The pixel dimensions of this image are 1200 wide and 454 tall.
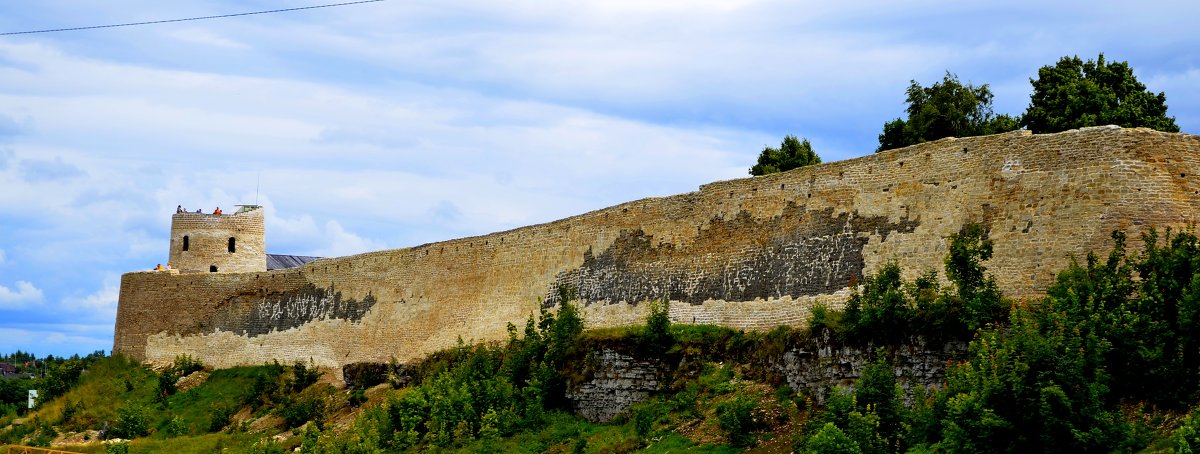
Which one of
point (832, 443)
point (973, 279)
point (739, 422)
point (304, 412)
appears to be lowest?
point (832, 443)

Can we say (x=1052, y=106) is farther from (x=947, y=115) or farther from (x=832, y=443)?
(x=832, y=443)

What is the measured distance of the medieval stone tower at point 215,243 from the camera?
155ft

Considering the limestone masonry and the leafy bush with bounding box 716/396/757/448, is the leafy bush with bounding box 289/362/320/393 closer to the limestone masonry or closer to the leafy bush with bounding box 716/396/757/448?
the limestone masonry

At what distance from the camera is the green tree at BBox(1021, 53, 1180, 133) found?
3100cm

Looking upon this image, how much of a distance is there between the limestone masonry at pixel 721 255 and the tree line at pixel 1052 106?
661 centimetres

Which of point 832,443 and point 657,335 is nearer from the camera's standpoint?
point 832,443

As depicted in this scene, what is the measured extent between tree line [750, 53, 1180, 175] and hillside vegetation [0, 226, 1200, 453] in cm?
821

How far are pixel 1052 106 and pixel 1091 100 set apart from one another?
1125 millimetres

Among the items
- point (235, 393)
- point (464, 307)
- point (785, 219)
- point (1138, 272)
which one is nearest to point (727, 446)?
point (785, 219)

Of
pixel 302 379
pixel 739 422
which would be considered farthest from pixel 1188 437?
pixel 302 379

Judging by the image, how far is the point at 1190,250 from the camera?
2131 cm

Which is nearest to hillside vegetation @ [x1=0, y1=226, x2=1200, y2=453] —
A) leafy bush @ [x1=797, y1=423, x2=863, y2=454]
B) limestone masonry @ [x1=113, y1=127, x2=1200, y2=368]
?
leafy bush @ [x1=797, y1=423, x2=863, y2=454]

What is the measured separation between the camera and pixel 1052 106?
32.3 m

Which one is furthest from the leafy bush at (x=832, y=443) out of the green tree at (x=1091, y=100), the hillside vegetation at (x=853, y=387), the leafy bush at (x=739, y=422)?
the green tree at (x=1091, y=100)
